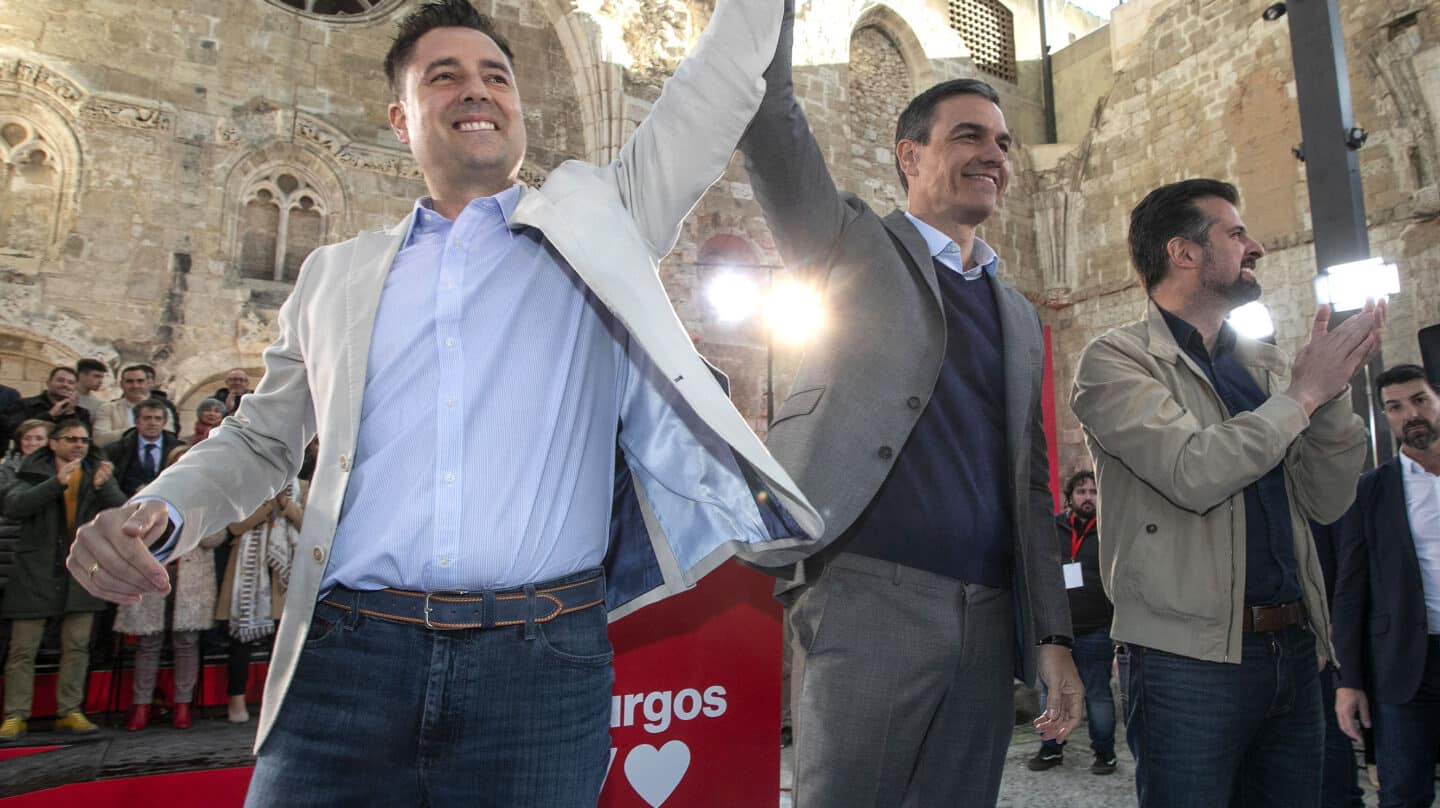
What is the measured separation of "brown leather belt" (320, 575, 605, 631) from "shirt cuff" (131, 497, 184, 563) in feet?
0.75

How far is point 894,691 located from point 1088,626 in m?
4.41

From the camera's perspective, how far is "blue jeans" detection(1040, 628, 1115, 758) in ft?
16.8

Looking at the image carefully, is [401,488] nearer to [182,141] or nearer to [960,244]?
[960,244]

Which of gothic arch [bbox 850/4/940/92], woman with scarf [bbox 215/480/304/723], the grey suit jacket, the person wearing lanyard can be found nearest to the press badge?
the person wearing lanyard

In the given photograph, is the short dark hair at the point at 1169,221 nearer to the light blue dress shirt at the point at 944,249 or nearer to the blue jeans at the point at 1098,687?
the light blue dress shirt at the point at 944,249

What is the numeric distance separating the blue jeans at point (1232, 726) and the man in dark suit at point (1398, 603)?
4.29 ft

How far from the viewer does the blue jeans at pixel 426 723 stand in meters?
1.21

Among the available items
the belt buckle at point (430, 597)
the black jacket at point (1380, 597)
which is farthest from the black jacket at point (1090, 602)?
the belt buckle at point (430, 597)

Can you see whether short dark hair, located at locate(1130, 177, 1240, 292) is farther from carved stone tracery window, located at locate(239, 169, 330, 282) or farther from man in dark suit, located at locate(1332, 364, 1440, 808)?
carved stone tracery window, located at locate(239, 169, 330, 282)

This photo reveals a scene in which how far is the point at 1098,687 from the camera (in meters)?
5.27

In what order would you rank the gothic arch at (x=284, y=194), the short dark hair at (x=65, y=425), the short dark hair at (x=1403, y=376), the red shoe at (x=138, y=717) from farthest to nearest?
the gothic arch at (x=284, y=194), the short dark hair at (x=65, y=425), the red shoe at (x=138, y=717), the short dark hair at (x=1403, y=376)

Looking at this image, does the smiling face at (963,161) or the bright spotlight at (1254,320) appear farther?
the bright spotlight at (1254,320)

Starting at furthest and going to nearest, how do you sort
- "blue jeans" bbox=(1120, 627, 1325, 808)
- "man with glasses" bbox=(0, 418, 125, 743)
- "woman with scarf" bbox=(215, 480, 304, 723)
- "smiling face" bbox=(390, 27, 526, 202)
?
"woman with scarf" bbox=(215, 480, 304, 723)
"man with glasses" bbox=(0, 418, 125, 743)
"blue jeans" bbox=(1120, 627, 1325, 808)
"smiling face" bbox=(390, 27, 526, 202)

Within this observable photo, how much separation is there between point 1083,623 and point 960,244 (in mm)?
4122
